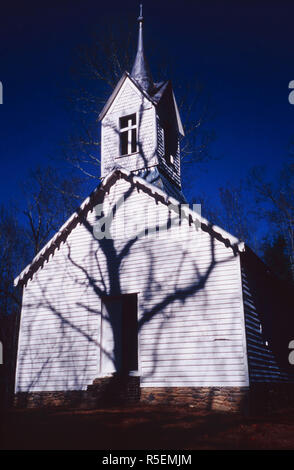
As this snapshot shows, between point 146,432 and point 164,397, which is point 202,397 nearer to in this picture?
point 164,397

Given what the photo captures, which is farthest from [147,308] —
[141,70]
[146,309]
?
[141,70]

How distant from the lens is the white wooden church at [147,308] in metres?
11.1

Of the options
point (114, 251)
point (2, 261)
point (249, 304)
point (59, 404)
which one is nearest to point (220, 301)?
point (249, 304)

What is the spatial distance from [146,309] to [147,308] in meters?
0.05

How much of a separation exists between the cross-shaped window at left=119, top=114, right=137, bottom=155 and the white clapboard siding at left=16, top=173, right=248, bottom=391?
11.8 ft

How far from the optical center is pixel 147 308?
40.5 ft

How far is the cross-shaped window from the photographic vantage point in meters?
17.3

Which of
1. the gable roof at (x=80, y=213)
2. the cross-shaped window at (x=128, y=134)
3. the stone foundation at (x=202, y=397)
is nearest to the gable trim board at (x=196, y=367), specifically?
the stone foundation at (x=202, y=397)

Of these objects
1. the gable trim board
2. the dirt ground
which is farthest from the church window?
the dirt ground

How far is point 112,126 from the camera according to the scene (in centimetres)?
1783

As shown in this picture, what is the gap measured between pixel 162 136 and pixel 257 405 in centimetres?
1159

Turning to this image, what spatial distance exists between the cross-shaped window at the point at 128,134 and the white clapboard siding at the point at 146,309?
361 centimetres

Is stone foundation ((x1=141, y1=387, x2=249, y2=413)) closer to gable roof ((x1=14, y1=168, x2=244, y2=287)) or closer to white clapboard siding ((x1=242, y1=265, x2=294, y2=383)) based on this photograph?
A: white clapboard siding ((x1=242, y1=265, x2=294, y2=383))
